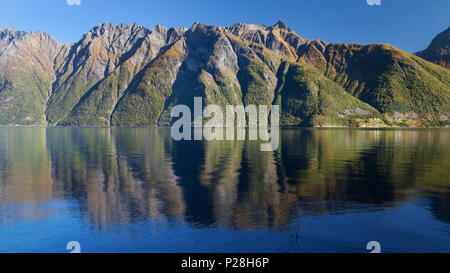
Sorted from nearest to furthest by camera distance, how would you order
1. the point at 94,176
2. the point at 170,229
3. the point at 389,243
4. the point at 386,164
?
the point at 389,243 < the point at 170,229 < the point at 94,176 < the point at 386,164

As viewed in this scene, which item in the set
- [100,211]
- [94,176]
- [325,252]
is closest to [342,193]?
[325,252]

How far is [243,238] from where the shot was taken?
32750mm

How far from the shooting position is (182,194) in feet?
Answer: 167

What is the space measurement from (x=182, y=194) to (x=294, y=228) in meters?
20.9

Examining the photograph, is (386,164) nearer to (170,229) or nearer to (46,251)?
(170,229)

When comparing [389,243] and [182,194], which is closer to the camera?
[389,243]

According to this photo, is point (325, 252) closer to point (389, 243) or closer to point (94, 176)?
Answer: point (389, 243)

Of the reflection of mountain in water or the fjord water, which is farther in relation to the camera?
the reflection of mountain in water

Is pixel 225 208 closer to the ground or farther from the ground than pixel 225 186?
closer to the ground

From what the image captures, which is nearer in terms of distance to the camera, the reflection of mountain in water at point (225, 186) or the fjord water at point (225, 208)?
the fjord water at point (225, 208)

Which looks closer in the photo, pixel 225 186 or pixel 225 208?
pixel 225 208

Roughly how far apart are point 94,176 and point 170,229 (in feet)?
123
